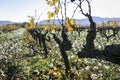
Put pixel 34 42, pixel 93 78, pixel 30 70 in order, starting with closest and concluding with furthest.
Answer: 1. pixel 93 78
2. pixel 30 70
3. pixel 34 42

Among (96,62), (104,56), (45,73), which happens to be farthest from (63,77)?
(104,56)

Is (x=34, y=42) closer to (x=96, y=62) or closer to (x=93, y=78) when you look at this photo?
(x=96, y=62)

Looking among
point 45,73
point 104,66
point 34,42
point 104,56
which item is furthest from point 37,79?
point 34,42

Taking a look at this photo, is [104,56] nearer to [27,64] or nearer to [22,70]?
[22,70]

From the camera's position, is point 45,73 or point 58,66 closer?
point 45,73

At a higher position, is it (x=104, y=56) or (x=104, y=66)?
(x=104, y=56)

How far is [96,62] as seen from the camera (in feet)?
81.4

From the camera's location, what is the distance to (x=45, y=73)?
2188cm

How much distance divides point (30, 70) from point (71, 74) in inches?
149

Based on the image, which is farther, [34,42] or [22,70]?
[34,42]

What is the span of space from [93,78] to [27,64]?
8340mm

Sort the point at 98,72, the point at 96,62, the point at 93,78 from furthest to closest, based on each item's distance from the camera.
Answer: the point at 96,62, the point at 98,72, the point at 93,78

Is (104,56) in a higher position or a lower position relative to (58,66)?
higher

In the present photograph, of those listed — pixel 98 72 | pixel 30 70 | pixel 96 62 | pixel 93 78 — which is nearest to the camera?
pixel 93 78
